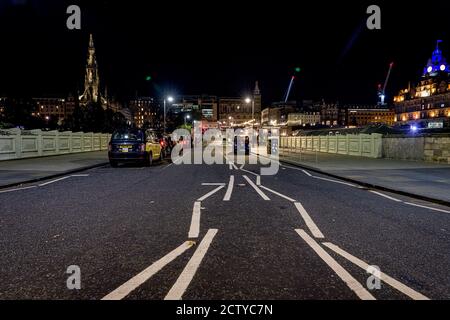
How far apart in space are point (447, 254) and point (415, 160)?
17.2 meters

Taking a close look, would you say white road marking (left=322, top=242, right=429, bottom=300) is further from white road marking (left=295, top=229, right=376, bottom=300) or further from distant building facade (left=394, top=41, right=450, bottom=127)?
distant building facade (left=394, top=41, right=450, bottom=127)

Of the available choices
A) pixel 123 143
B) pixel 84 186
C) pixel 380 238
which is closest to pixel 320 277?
pixel 380 238

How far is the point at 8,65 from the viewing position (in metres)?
48.5

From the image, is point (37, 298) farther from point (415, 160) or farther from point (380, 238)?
point (415, 160)

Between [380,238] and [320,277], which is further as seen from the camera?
[380,238]

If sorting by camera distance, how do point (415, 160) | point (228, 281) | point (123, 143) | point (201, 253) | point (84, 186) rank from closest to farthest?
1. point (228, 281)
2. point (201, 253)
3. point (84, 186)
4. point (123, 143)
5. point (415, 160)

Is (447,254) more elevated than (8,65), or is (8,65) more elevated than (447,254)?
(8,65)

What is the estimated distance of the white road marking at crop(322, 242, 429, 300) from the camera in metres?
3.11

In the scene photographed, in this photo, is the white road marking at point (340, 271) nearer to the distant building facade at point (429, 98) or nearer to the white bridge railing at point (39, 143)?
the white bridge railing at point (39, 143)

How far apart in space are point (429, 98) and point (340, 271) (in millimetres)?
144705

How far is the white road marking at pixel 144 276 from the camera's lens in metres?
3.08

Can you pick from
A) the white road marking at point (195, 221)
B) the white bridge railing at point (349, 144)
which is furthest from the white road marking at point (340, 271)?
the white bridge railing at point (349, 144)

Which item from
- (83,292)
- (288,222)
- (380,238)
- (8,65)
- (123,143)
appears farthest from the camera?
(8,65)
